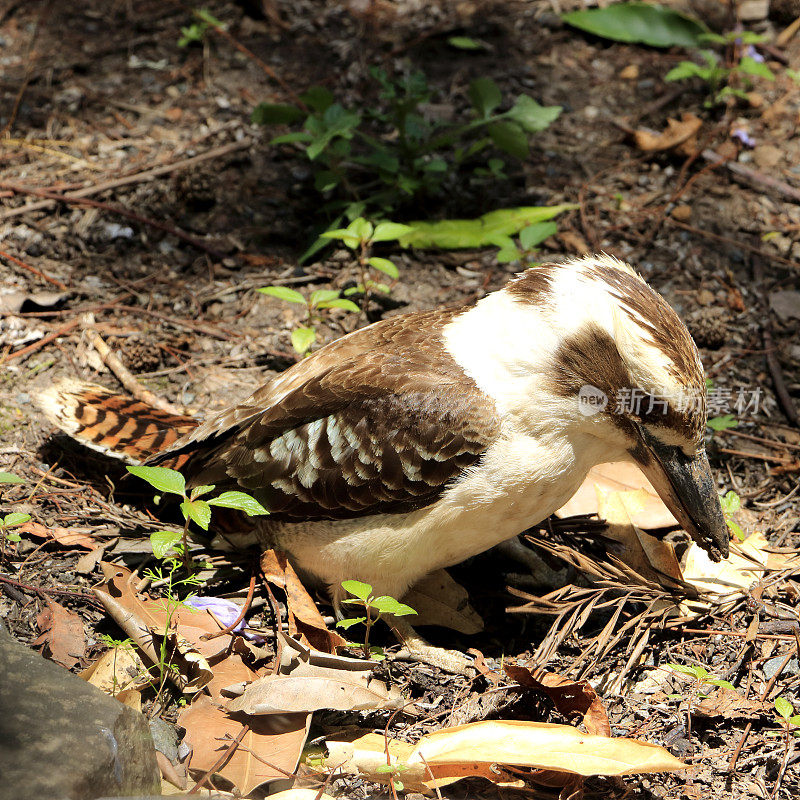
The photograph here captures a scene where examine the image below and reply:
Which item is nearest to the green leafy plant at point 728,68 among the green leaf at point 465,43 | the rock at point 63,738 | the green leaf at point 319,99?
the green leaf at point 465,43

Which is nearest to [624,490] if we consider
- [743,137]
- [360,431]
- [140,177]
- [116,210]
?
[360,431]

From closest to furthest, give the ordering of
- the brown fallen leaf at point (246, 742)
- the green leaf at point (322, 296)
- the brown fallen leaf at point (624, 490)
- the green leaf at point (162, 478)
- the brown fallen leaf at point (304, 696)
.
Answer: the brown fallen leaf at point (246, 742) → the brown fallen leaf at point (304, 696) → the green leaf at point (162, 478) → the brown fallen leaf at point (624, 490) → the green leaf at point (322, 296)

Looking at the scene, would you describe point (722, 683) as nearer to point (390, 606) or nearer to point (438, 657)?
point (438, 657)

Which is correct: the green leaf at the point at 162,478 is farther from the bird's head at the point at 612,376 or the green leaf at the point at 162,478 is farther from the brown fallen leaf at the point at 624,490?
the brown fallen leaf at the point at 624,490

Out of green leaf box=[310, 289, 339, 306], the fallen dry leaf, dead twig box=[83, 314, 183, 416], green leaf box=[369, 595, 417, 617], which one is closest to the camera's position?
green leaf box=[369, 595, 417, 617]

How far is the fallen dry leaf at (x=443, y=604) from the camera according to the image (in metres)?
3.65

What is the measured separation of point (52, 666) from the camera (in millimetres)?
2711

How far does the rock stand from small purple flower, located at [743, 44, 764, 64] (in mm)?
6219

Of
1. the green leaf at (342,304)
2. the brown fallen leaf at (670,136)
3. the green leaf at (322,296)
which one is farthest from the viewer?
the brown fallen leaf at (670,136)

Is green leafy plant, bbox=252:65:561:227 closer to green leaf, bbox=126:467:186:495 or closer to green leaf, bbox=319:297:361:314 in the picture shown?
green leaf, bbox=319:297:361:314

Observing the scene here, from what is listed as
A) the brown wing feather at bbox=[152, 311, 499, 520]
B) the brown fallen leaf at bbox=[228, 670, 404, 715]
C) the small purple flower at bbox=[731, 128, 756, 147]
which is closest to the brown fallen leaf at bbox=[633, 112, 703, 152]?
the small purple flower at bbox=[731, 128, 756, 147]

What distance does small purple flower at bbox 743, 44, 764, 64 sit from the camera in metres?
6.48

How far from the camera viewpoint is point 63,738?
7.86 ft

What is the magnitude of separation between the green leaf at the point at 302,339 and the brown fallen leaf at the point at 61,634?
1.69 meters
